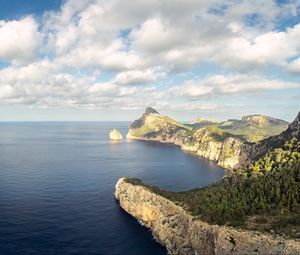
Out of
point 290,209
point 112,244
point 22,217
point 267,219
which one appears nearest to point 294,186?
point 290,209

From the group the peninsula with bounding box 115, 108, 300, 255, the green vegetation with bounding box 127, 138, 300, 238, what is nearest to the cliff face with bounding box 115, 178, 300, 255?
the peninsula with bounding box 115, 108, 300, 255

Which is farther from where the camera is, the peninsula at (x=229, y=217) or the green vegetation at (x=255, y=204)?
the green vegetation at (x=255, y=204)

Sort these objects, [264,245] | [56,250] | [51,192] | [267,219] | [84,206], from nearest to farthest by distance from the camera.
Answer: [264,245] → [267,219] → [56,250] → [84,206] → [51,192]

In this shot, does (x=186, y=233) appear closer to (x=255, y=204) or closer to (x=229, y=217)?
(x=229, y=217)

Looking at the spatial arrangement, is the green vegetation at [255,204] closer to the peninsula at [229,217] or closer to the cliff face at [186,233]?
the peninsula at [229,217]

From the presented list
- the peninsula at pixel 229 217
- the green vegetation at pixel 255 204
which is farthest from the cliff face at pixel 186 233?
the green vegetation at pixel 255 204

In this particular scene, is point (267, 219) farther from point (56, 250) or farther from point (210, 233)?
point (56, 250)

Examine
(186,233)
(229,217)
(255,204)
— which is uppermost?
(255,204)

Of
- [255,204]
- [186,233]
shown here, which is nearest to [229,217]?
[255,204]
